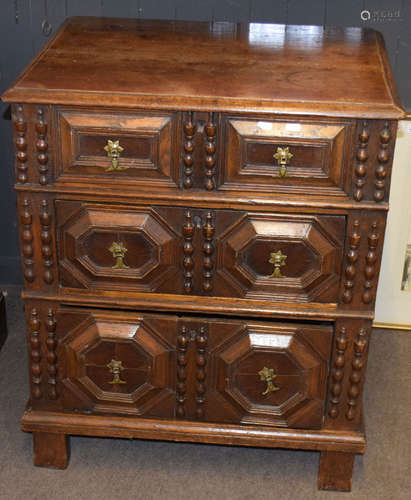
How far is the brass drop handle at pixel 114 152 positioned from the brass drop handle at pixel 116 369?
59 cm

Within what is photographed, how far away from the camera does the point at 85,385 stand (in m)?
2.53

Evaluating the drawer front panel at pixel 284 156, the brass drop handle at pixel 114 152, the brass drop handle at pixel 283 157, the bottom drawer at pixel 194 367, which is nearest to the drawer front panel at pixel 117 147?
the brass drop handle at pixel 114 152

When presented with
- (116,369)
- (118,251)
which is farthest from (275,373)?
(118,251)

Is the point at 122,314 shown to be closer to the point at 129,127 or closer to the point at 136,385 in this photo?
the point at 136,385

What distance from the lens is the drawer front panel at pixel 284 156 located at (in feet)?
7.13

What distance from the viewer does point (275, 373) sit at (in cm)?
247

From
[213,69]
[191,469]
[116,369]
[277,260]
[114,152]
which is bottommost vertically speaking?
[191,469]

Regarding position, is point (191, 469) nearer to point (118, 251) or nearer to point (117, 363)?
point (117, 363)

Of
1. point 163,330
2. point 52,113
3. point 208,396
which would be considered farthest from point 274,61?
point 208,396

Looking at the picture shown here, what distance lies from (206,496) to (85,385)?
1.61 ft

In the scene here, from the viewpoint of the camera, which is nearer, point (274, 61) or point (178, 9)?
point (274, 61)

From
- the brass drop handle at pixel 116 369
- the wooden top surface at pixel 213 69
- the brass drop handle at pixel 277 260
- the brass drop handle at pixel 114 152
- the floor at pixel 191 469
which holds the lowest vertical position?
the floor at pixel 191 469

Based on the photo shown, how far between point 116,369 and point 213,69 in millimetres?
894

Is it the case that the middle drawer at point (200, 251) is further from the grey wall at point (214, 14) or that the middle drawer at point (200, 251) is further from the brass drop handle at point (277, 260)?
the grey wall at point (214, 14)
